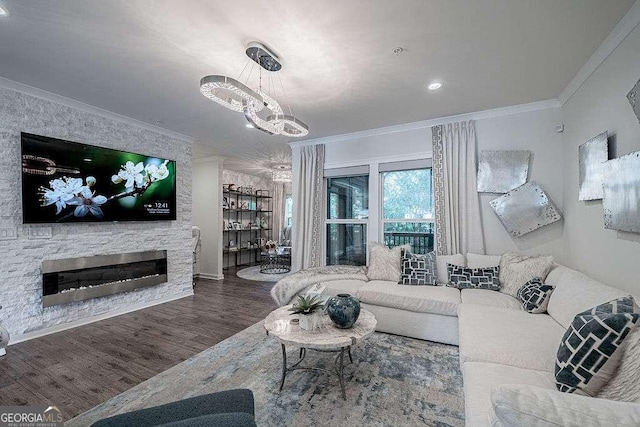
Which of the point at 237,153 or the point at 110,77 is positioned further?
the point at 237,153

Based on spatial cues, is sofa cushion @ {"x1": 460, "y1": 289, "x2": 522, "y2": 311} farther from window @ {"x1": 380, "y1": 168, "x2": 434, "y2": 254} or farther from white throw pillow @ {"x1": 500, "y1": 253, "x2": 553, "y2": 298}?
window @ {"x1": 380, "y1": 168, "x2": 434, "y2": 254}

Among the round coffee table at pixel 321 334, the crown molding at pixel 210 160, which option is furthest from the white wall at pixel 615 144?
the crown molding at pixel 210 160

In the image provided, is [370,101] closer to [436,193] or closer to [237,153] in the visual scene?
[436,193]

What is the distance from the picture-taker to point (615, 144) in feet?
6.85

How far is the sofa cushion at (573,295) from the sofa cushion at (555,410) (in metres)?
1.20

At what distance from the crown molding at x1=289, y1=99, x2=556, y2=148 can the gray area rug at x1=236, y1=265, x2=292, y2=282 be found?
286 centimetres

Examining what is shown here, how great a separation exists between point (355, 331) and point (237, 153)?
4.66 meters

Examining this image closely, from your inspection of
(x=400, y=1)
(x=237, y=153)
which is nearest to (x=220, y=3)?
(x=400, y=1)

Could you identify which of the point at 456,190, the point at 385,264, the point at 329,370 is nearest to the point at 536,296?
the point at 385,264

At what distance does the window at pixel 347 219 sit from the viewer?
4.44 m

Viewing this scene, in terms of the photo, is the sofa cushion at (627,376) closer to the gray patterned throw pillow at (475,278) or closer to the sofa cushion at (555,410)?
the sofa cushion at (555,410)

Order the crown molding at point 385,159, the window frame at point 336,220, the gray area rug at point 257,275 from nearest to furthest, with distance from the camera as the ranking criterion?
the crown molding at point 385,159 → the window frame at point 336,220 → the gray area rug at point 257,275

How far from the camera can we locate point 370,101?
10.4 ft

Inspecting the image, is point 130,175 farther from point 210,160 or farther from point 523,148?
point 523,148
